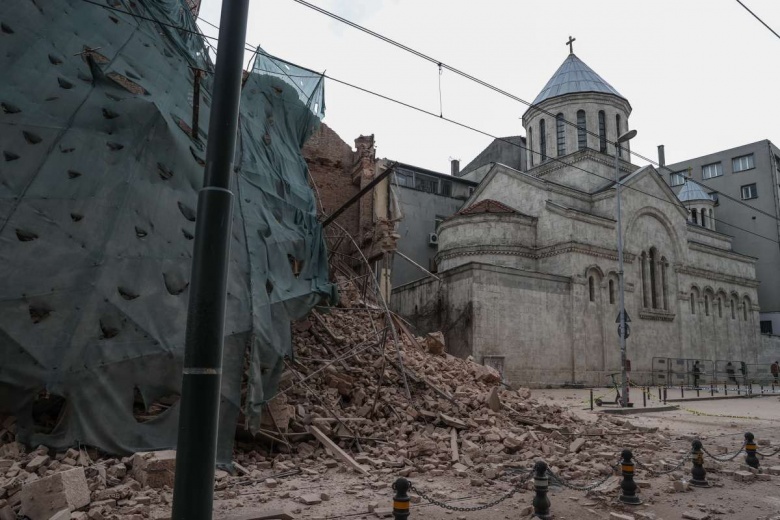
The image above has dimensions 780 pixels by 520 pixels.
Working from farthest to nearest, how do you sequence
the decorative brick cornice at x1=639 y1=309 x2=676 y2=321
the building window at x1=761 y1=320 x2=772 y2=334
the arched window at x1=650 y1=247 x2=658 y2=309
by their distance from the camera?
the building window at x1=761 y1=320 x2=772 y2=334 < the arched window at x1=650 y1=247 x2=658 y2=309 < the decorative brick cornice at x1=639 y1=309 x2=676 y2=321

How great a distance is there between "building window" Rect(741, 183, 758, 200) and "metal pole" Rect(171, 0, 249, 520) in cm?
5512

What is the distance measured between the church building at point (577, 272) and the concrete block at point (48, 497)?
19807 mm

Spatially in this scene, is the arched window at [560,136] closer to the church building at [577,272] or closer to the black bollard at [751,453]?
the church building at [577,272]

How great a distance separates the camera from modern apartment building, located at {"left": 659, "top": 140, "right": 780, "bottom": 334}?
44250mm

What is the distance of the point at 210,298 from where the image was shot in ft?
11.2

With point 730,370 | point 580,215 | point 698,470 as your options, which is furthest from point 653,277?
point 698,470

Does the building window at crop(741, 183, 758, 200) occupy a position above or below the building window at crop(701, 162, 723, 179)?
below

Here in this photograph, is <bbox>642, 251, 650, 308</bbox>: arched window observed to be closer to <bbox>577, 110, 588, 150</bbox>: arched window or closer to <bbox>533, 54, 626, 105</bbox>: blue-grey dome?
<bbox>577, 110, 588, 150</bbox>: arched window

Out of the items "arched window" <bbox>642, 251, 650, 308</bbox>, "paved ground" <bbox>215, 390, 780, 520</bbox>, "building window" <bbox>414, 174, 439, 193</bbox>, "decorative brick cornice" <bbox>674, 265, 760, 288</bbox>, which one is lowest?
"paved ground" <bbox>215, 390, 780, 520</bbox>

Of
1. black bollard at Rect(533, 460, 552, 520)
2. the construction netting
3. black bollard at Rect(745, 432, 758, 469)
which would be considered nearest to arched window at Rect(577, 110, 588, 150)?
black bollard at Rect(745, 432, 758, 469)

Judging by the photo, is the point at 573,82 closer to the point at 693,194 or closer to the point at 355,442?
the point at 693,194

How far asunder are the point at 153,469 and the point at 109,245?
284 cm

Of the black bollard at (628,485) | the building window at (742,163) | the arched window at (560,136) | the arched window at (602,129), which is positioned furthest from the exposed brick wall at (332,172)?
the building window at (742,163)

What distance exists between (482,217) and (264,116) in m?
19.0
